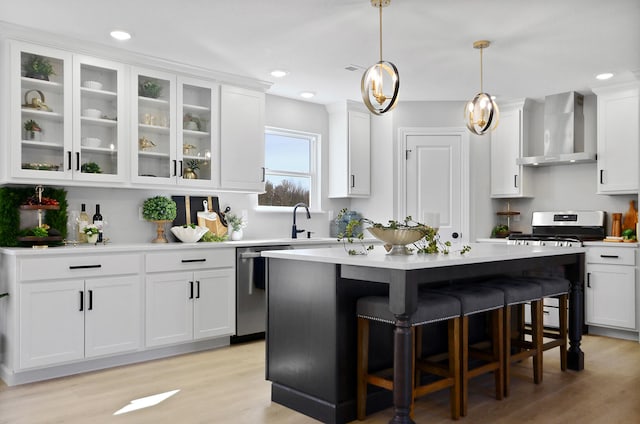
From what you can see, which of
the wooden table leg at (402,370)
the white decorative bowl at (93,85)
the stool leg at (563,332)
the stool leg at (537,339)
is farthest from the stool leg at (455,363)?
the white decorative bowl at (93,85)

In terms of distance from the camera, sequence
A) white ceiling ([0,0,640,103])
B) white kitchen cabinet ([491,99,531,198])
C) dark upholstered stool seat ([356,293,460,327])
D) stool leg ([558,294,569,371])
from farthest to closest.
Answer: white kitchen cabinet ([491,99,531,198]) < stool leg ([558,294,569,371]) < white ceiling ([0,0,640,103]) < dark upholstered stool seat ([356,293,460,327])

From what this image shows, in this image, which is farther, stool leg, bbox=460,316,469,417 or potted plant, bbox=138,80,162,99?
potted plant, bbox=138,80,162,99

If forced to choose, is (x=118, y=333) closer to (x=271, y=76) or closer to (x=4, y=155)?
(x=4, y=155)

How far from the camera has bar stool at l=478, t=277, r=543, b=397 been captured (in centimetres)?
333

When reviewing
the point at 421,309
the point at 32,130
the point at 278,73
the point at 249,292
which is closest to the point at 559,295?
the point at 421,309

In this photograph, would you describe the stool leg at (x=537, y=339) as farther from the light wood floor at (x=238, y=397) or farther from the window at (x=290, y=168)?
the window at (x=290, y=168)

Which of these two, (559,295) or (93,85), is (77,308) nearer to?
(93,85)

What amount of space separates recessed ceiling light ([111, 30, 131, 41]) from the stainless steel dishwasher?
6.25 ft

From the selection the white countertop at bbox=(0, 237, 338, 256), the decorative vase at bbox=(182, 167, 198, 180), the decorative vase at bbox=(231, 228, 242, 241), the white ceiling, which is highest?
the white ceiling

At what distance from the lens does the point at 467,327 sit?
10.3 feet

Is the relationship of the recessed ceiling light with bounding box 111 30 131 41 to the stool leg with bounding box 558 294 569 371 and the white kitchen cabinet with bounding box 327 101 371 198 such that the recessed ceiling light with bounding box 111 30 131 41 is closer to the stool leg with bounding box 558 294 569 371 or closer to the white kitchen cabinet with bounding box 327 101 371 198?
the white kitchen cabinet with bounding box 327 101 371 198

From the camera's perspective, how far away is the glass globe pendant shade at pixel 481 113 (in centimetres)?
407

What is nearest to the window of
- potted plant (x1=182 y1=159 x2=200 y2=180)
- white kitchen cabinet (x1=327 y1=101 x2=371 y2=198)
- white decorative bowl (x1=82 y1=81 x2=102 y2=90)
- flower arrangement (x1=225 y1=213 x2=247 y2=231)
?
white kitchen cabinet (x1=327 y1=101 x2=371 y2=198)

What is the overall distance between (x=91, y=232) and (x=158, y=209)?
24.7 inches
